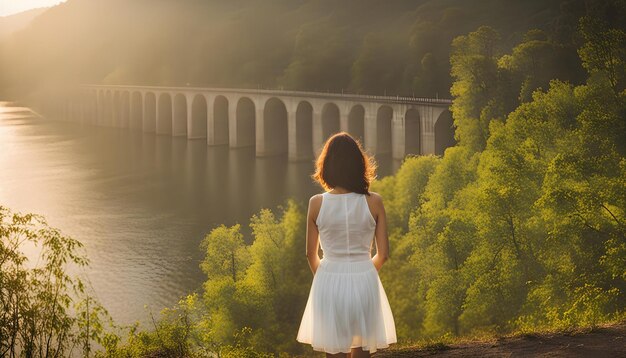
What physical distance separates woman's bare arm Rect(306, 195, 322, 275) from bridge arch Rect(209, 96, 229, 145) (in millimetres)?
92219

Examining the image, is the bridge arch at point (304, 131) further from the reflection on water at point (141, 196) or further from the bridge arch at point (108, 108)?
the bridge arch at point (108, 108)

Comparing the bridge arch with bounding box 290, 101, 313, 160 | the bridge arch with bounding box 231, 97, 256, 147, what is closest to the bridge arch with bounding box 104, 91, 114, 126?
the bridge arch with bounding box 231, 97, 256, 147

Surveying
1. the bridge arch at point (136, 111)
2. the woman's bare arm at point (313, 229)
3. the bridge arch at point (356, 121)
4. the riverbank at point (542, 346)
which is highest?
the bridge arch at point (136, 111)

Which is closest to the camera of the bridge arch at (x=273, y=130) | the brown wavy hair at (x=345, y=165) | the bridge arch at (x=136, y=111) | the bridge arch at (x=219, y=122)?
the brown wavy hair at (x=345, y=165)

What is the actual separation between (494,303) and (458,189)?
1388 centimetres

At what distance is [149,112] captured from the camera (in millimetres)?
122062

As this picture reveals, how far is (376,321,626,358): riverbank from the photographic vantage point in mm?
9227

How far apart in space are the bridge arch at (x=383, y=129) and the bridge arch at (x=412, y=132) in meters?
3.51

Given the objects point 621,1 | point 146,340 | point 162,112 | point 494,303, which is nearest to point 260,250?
point 494,303

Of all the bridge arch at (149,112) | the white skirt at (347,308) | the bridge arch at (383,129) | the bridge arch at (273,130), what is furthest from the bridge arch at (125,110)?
the white skirt at (347,308)

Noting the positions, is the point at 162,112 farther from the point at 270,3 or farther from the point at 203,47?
the point at 270,3

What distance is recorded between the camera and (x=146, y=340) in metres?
15.1

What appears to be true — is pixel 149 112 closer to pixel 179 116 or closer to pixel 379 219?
pixel 179 116

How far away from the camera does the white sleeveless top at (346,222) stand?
19.1 ft
